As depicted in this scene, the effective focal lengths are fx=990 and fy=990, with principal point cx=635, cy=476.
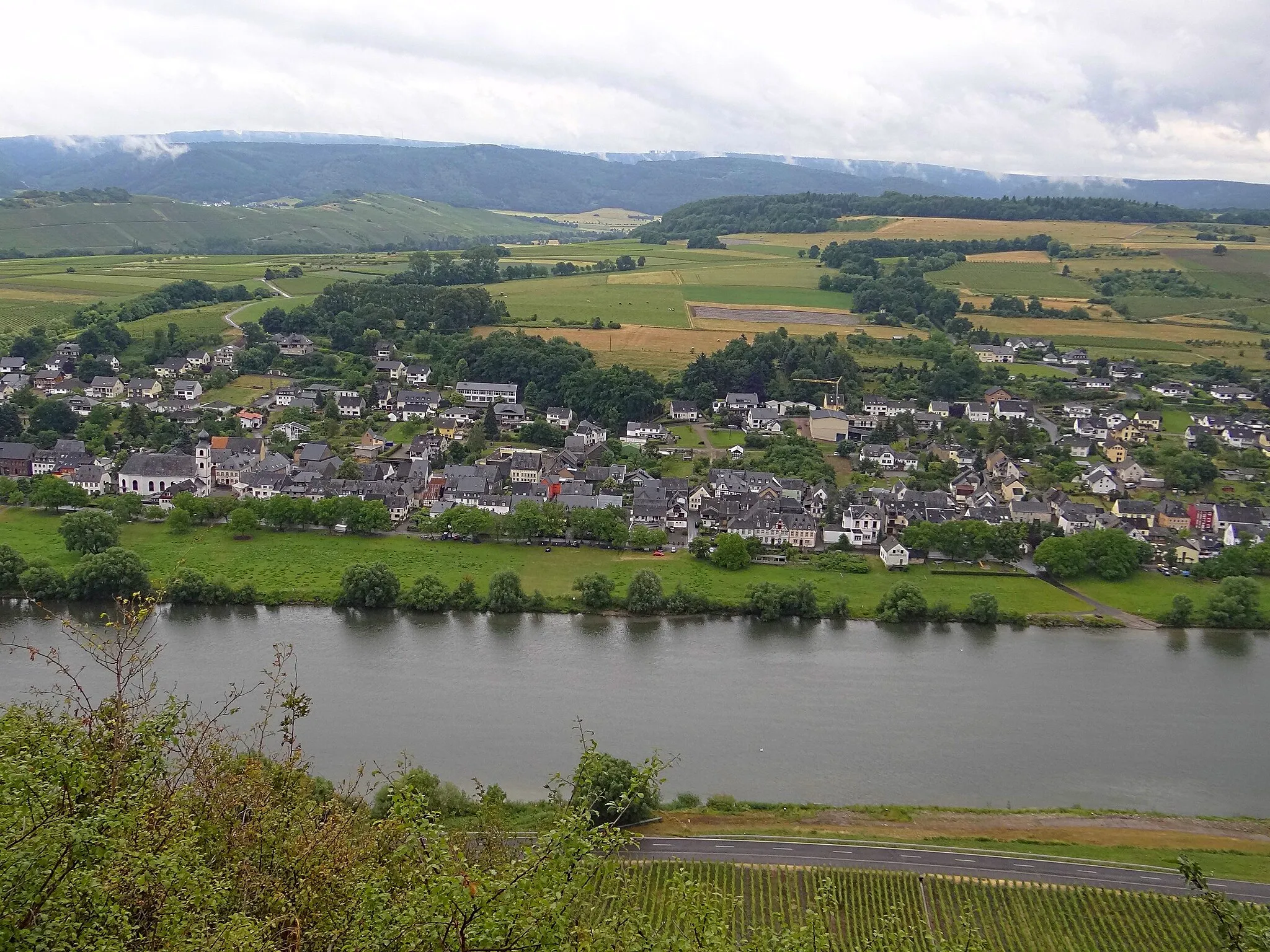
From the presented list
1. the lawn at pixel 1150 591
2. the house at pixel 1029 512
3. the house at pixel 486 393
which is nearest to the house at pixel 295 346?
the house at pixel 486 393

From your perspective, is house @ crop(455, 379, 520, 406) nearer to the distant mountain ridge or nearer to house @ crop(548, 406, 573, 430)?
Result: house @ crop(548, 406, 573, 430)

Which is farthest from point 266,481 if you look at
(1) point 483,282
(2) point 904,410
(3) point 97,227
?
(3) point 97,227

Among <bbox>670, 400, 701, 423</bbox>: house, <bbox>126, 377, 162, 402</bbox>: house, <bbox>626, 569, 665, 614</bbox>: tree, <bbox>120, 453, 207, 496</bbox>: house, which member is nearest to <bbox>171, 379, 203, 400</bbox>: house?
<bbox>126, 377, 162, 402</bbox>: house

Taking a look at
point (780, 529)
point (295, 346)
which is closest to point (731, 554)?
point (780, 529)

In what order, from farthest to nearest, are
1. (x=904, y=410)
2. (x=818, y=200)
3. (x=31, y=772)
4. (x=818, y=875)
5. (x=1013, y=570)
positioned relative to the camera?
(x=818, y=200) < (x=904, y=410) < (x=1013, y=570) < (x=818, y=875) < (x=31, y=772)

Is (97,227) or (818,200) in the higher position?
(818,200)

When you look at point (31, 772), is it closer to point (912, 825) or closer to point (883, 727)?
point (912, 825)

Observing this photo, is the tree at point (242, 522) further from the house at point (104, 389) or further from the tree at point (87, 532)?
the house at point (104, 389)

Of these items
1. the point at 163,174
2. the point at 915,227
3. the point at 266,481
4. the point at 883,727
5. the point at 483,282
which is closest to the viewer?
the point at 883,727
